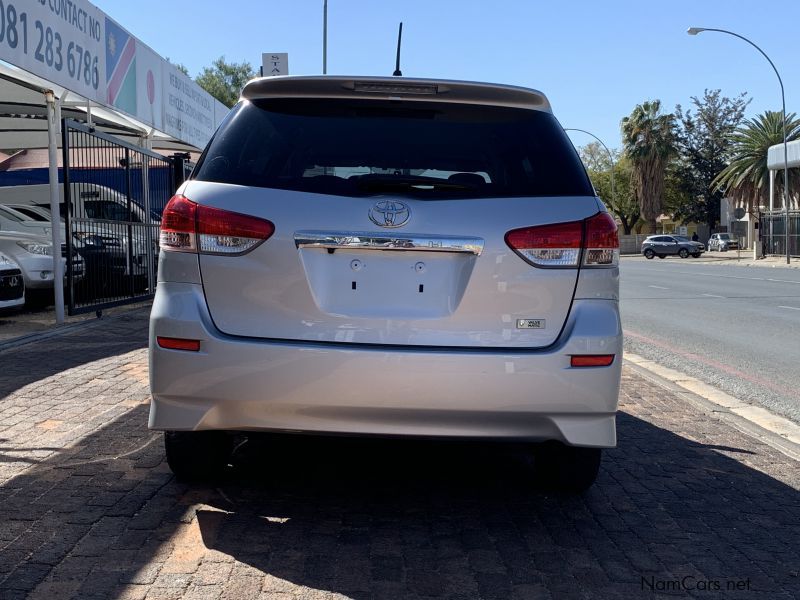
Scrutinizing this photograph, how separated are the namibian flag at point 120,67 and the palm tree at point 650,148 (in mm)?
66999

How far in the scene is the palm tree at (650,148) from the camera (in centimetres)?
7450

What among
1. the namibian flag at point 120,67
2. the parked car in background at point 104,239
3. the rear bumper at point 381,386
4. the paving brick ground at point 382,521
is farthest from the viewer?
the namibian flag at point 120,67

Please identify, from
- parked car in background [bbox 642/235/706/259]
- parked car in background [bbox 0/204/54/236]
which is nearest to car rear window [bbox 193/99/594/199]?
parked car in background [bbox 0/204/54/236]

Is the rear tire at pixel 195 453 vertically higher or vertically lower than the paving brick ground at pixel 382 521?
higher

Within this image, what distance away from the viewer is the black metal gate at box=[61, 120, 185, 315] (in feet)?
34.7

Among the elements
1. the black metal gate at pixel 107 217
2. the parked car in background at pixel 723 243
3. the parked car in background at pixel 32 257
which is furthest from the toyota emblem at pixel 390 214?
the parked car in background at pixel 723 243

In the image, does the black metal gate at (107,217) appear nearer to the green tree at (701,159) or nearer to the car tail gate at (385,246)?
the car tail gate at (385,246)

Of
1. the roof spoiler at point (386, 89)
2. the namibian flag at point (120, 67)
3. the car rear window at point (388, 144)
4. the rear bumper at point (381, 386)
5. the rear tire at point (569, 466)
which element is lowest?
the rear tire at point (569, 466)

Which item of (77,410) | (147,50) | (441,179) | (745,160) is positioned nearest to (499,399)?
(441,179)

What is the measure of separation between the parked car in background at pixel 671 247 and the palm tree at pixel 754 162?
7.44 m

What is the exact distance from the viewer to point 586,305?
353 cm

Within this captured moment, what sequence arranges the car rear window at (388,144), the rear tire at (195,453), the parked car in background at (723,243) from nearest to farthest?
the car rear window at (388,144) < the rear tire at (195,453) < the parked car in background at (723,243)

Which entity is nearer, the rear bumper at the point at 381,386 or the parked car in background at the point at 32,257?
the rear bumper at the point at 381,386
